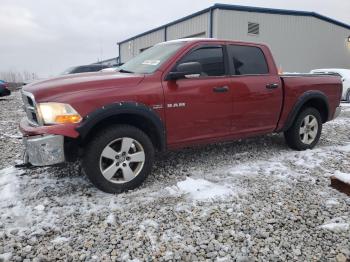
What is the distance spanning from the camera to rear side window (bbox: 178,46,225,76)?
14.8 ft

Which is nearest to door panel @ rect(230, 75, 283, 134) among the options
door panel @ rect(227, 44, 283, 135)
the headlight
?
door panel @ rect(227, 44, 283, 135)

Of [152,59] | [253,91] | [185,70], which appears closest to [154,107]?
[185,70]

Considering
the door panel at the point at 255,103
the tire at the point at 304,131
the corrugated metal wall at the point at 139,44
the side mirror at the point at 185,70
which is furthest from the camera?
the corrugated metal wall at the point at 139,44

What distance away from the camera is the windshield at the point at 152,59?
435 centimetres

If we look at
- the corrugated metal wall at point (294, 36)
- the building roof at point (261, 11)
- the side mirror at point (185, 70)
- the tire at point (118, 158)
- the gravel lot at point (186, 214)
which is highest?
the building roof at point (261, 11)

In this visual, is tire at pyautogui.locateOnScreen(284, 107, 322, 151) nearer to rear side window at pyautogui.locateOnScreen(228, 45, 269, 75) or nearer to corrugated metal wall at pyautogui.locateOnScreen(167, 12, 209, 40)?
rear side window at pyautogui.locateOnScreen(228, 45, 269, 75)

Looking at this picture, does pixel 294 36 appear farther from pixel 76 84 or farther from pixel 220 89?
pixel 76 84

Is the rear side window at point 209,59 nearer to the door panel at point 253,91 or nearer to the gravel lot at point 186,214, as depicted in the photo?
the door panel at point 253,91

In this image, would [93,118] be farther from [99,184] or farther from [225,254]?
[225,254]

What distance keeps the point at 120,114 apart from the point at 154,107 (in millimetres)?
438

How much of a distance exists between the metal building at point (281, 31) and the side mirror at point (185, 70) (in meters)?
13.6

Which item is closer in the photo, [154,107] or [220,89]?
[154,107]

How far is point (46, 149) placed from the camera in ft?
11.6

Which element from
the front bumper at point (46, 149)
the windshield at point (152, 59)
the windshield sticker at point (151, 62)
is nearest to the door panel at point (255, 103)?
the windshield at point (152, 59)
